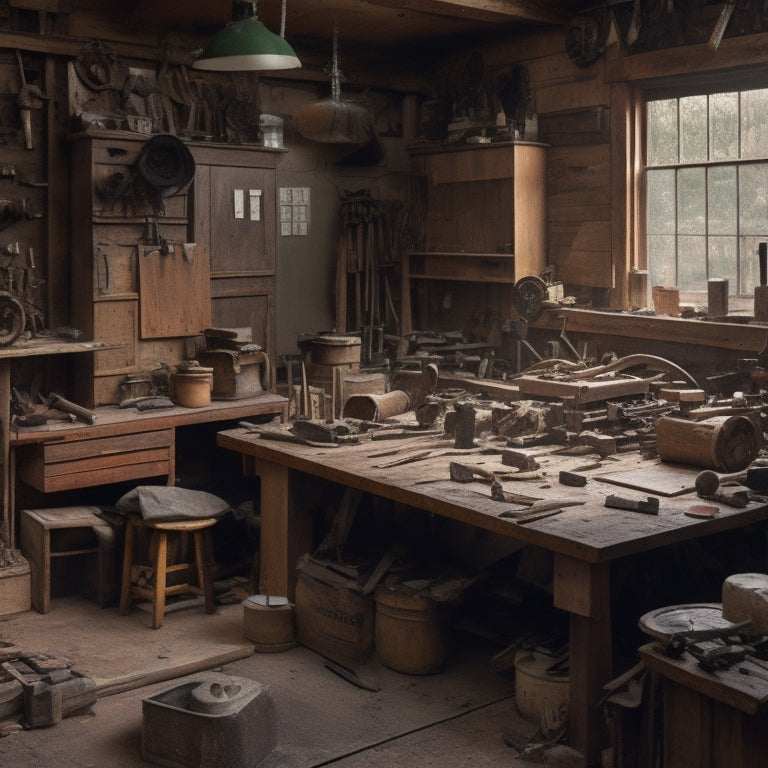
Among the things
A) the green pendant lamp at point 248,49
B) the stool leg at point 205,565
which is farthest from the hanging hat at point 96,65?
the stool leg at point 205,565

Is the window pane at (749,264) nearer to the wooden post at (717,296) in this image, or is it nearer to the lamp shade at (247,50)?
the wooden post at (717,296)

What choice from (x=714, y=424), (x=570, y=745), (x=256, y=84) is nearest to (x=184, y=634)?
(x=570, y=745)

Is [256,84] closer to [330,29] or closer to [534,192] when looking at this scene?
[330,29]

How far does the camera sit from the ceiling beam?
6281 millimetres

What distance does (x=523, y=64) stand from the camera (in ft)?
24.0

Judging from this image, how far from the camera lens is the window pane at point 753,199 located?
6.14 meters

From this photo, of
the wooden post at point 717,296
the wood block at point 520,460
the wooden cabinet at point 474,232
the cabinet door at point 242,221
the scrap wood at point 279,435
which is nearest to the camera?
the wood block at point 520,460

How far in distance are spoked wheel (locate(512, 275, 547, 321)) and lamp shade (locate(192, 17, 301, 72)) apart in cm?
269

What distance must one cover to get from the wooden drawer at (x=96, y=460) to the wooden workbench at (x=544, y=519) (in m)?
0.69

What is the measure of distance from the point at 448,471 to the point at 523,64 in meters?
3.74

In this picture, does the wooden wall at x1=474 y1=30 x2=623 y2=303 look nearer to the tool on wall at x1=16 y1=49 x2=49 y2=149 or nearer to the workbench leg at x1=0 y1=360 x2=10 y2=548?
the tool on wall at x1=16 y1=49 x2=49 y2=149

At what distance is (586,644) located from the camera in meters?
3.78

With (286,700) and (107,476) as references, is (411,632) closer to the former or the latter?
(286,700)

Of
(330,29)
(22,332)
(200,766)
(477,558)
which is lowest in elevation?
(200,766)
